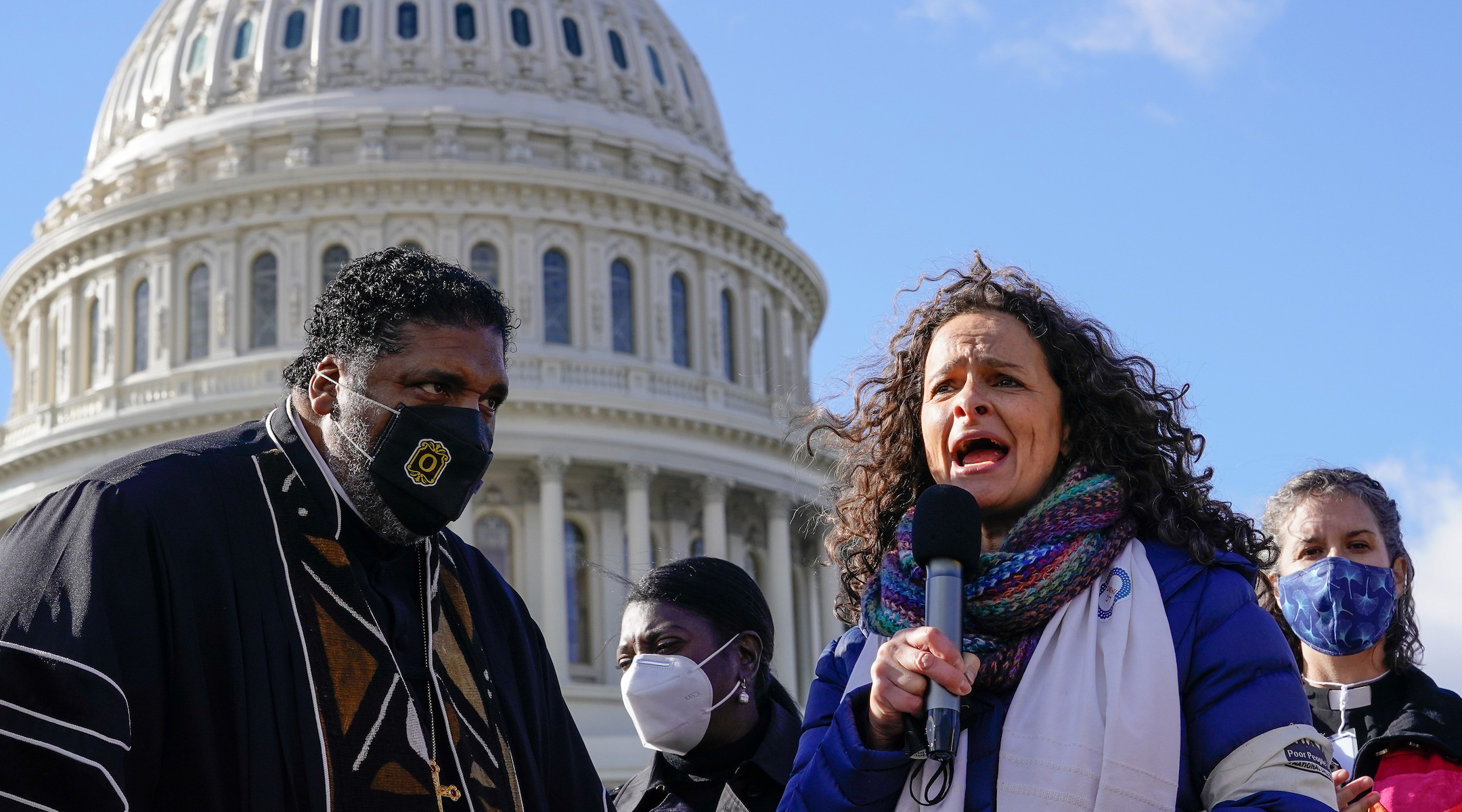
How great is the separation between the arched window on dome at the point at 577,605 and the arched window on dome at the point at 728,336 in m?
8.16

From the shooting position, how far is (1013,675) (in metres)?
3.60

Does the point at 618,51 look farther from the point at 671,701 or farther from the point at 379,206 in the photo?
the point at 671,701

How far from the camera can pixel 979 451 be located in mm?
3934

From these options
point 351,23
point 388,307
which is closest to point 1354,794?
point 388,307

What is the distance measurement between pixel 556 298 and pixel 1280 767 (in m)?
46.3

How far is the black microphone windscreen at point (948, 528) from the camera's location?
346 centimetres

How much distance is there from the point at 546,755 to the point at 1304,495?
2572 mm

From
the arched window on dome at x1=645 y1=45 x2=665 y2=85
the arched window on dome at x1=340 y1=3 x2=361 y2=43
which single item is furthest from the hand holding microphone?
the arched window on dome at x1=645 y1=45 x2=665 y2=85

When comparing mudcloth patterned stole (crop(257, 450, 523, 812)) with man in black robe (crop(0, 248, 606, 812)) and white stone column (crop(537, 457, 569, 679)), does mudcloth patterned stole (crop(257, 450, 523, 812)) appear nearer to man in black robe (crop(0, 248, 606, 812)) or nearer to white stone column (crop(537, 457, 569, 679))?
man in black robe (crop(0, 248, 606, 812))

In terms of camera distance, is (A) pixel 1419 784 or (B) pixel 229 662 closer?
(B) pixel 229 662

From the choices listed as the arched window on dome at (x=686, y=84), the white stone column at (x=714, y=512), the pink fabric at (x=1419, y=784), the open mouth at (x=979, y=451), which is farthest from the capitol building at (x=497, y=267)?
the open mouth at (x=979, y=451)

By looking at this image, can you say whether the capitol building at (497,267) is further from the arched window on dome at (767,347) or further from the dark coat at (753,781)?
the dark coat at (753,781)

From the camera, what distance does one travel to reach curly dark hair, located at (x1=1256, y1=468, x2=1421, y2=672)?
5.62 m

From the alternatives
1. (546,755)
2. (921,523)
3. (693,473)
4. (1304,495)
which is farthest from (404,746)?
(693,473)
